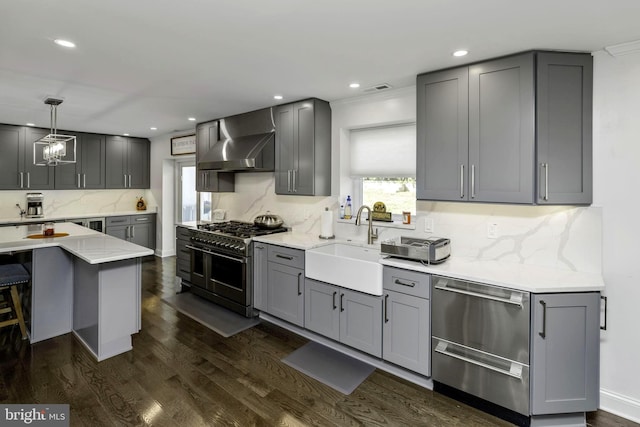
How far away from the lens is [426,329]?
7.99 ft

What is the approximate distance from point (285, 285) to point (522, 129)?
7.83 feet

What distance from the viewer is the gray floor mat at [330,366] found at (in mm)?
2570

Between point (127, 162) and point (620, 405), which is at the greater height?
point (127, 162)

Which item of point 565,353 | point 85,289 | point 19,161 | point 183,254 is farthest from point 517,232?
point 19,161

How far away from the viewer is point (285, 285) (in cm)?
337

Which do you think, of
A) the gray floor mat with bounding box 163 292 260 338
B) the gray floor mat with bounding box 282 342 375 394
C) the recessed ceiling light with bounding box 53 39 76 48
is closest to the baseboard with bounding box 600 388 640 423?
the gray floor mat with bounding box 282 342 375 394

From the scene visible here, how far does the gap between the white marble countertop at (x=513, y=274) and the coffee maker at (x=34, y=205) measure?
234 inches

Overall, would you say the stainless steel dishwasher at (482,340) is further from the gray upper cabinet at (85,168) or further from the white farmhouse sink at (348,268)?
the gray upper cabinet at (85,168)

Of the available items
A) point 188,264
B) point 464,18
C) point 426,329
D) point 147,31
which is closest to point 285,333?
point 426,329

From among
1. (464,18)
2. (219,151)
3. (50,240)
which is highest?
(464,18)

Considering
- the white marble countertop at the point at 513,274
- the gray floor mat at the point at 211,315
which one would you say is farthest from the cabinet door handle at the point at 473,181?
the gray floor mat at the point at 211,315

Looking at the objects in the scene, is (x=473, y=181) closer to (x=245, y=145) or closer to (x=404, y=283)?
(x=404, y=283)

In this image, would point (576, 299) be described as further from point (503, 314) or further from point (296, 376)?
point (296, 376)

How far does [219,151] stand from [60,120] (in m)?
2.56
